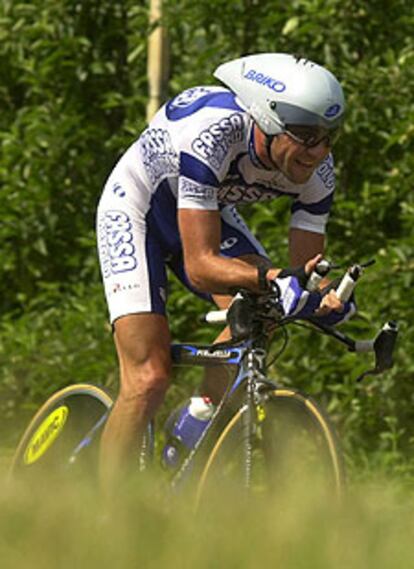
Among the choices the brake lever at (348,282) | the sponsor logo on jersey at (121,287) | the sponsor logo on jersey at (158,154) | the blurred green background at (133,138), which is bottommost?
the blurred green background at (133,138)

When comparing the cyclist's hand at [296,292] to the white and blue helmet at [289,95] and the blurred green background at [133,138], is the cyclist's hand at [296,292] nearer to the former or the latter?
the white and blue helmet at [289,95]

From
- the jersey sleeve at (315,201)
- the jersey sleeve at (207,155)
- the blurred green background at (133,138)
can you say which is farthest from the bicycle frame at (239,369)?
the blurred green background at (133,138)

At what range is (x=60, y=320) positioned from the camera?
9391 millimetres

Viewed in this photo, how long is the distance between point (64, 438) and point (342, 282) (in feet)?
5.66

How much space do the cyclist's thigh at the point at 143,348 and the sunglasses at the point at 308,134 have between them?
88cm

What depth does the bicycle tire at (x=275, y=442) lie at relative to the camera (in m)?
4.91

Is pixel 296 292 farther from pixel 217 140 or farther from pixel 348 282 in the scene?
pixel 217 140

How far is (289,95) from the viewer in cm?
521

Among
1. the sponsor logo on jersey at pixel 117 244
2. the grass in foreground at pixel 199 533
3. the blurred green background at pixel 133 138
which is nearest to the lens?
the grass in foreground at pixel 199 533

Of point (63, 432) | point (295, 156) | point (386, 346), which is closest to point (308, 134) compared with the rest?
point (295, 156)

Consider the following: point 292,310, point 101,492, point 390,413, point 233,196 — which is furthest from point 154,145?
point 390,413

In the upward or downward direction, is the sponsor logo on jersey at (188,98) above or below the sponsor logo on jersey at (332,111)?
below

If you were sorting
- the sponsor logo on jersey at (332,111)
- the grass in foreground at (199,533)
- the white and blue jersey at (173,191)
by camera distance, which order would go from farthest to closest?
the white and blue jersey at (173,191), the sponsor logo on jersey at (332,111), the grass in foreground at (199,533)

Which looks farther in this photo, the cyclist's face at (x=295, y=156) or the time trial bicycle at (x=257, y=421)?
the cyclist's face at (x=295, y=156)
